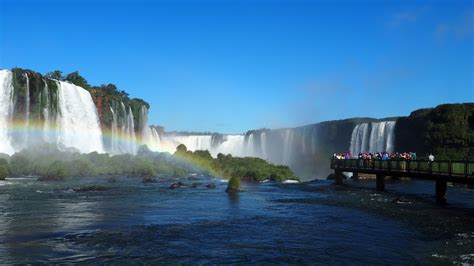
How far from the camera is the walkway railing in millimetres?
20302

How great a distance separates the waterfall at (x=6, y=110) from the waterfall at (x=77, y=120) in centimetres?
663

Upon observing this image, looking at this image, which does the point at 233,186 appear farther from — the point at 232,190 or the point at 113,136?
the point at 113,136

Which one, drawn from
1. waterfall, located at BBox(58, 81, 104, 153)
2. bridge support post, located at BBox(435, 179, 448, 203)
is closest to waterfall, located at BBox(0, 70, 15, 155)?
waterfall, located at BBox(58, 81, 104, 153)

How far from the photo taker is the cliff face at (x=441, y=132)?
53.0m

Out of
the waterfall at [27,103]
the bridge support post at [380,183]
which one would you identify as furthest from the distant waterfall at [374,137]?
the waterfall at [27,103]

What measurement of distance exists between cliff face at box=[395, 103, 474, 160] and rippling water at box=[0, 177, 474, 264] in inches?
1344

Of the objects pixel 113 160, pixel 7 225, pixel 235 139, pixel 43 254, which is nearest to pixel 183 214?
pixel 7 225

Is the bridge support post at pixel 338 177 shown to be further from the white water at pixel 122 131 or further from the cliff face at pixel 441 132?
the white water at pixel 122 131

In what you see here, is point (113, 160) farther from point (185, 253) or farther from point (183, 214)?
point (185, 253)

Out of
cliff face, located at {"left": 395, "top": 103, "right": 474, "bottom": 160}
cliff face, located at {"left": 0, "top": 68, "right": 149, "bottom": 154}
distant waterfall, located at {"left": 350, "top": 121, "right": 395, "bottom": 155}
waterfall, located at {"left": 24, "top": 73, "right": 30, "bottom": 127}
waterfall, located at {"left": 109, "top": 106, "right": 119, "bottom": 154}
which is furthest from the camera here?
waterfall, located at {"left": 109, "top": 106, "right": 119, "bottom": 154}

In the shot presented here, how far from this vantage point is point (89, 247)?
10773mm

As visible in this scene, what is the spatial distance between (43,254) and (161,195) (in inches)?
527

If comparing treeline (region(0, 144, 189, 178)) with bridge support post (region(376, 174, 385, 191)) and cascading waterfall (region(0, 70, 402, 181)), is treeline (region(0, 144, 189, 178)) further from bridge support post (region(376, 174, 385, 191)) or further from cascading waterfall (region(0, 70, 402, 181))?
bridge support post (region(376, 174, 385, 191))

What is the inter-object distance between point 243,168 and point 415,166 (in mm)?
18407
